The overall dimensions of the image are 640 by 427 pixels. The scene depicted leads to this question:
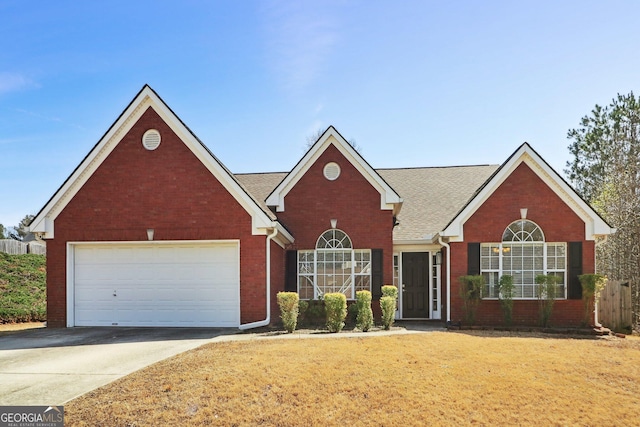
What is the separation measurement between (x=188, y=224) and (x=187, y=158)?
73.5 inches

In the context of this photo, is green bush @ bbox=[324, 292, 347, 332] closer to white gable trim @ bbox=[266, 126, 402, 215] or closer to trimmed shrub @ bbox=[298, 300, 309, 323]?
trimmed shrub @ bbox=[298, 300, 309, 323]

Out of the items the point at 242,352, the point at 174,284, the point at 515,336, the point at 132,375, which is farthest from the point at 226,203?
the point at 515,336

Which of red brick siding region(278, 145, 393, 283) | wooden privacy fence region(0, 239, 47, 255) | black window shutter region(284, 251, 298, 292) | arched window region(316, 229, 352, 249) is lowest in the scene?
black window shutter region(284, 251, 298, 292)

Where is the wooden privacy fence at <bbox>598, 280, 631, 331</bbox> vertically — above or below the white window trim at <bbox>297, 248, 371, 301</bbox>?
below

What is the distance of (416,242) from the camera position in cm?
1680

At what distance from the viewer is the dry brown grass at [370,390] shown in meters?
6.70

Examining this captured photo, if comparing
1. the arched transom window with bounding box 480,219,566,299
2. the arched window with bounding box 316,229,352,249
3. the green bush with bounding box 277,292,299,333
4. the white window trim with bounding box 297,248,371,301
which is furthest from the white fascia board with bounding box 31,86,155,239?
the arched transom window with bounding box 480,219,566,299

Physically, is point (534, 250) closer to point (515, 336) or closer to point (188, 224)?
point (515, 336)

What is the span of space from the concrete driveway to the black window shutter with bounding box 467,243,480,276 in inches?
274

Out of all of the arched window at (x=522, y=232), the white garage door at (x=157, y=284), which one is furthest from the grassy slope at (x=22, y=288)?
the arched window at (x=522, y=232)

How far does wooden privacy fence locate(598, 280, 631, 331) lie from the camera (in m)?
16.1

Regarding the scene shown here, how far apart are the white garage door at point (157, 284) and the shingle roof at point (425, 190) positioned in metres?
3.02

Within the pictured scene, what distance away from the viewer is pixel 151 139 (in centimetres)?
1484

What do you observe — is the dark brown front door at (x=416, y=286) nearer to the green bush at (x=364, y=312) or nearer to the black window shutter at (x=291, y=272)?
the black window shutter at (x=291, y=272)
